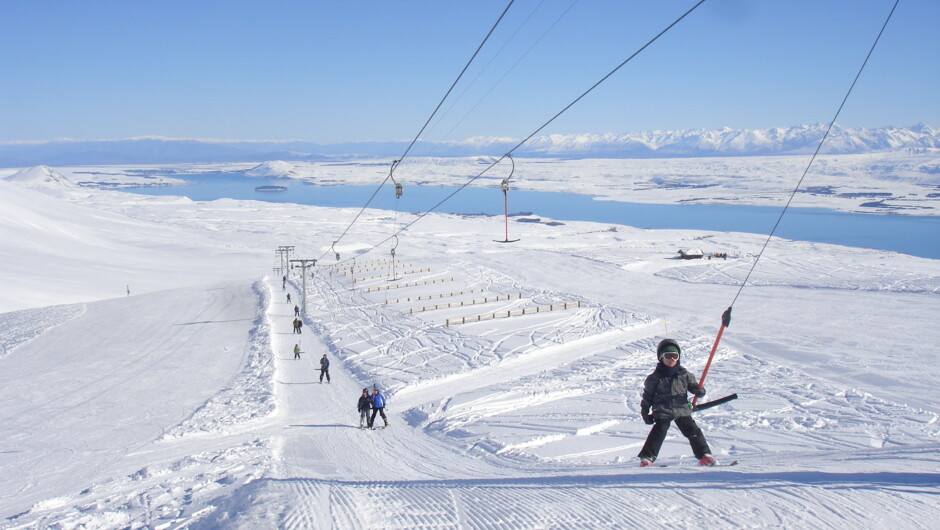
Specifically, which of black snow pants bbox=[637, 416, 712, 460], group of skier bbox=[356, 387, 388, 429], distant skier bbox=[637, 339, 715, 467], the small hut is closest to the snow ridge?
group of skier bbox=[356, 387, 388, 429]

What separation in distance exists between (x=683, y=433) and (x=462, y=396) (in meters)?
9.06

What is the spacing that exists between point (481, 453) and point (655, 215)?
3392 inches

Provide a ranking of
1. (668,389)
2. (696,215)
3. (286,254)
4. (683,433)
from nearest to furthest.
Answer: (668,389) → (683,433) → (286,254) → (696,215)

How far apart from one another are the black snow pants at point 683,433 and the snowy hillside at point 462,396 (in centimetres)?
Result: 23

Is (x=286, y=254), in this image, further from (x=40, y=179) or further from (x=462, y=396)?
(x=40, y=179)

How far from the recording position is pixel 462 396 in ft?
45.6

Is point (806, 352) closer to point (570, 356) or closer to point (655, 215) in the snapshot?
point (570, 356)

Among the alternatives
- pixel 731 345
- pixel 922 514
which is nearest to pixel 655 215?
pixel 731 345

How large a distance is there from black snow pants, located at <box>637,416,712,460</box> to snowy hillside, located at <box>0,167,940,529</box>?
9.0 inches

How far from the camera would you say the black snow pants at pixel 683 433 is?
5246 mm

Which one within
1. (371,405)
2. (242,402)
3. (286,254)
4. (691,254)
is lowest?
(691,254)

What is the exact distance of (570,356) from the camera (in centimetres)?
1839

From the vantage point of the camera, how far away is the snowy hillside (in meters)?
5.16

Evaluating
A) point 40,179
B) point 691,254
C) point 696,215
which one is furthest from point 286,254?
point 40,179
